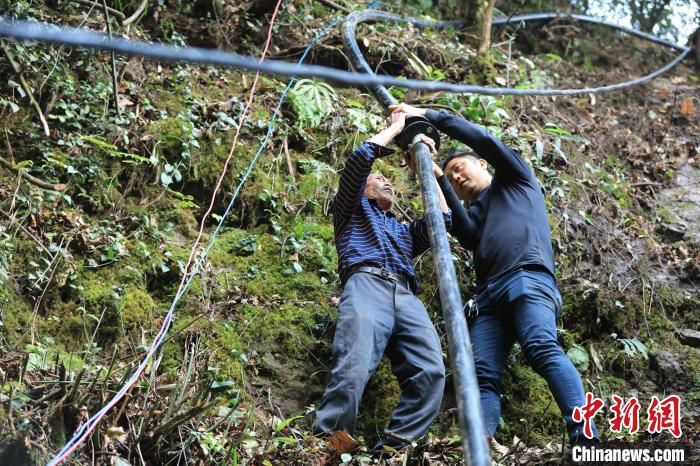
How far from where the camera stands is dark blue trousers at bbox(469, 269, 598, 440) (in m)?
4.19

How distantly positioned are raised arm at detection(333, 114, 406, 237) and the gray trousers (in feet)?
1.65

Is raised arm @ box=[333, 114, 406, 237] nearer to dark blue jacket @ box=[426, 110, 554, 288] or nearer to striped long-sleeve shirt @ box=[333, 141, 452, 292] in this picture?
striped long-sleeve shirt @ box=[333, 141, 452, 292]

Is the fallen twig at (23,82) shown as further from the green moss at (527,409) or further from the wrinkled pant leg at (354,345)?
the green moss at (527,409)

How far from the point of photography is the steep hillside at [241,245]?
13.0ft

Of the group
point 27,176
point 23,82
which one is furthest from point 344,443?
point 23,82

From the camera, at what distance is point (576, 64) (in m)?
10.7

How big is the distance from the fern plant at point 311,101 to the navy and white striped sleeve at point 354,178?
6.75 feet

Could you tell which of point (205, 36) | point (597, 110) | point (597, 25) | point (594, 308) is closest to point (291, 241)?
point (594, 308)

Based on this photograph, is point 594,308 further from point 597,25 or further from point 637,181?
point 597,25

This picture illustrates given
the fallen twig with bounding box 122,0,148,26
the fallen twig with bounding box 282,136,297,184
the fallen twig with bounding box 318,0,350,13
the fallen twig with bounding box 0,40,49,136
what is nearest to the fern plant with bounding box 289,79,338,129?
the fallen twig with bounding box 282,136,297,184

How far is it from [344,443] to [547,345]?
1.32 meters

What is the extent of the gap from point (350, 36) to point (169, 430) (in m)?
4.28

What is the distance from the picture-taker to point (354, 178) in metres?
4.99

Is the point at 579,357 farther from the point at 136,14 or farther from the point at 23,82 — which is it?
the point at 136,14
